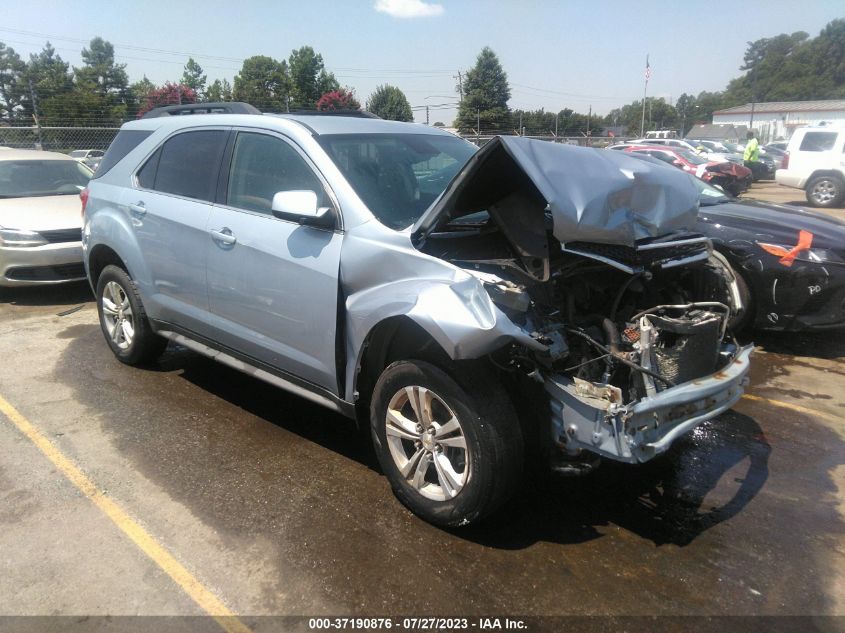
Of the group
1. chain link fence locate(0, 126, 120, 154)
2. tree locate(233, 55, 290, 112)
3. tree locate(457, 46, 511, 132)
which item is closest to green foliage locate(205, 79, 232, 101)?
tree locate(233, 55, 290, 112)

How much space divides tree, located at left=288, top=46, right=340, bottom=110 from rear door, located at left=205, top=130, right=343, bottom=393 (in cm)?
6784

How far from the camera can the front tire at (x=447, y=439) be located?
276cm

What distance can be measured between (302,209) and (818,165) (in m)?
17.5

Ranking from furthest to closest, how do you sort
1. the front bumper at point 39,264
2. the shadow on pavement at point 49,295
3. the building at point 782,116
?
the building at point 782,116 < the shadow on pavement at point 49,295 < the front bumper at point 39,264

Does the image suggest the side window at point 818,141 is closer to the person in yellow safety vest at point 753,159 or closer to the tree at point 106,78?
the person in yellow safety vest at point 753,159

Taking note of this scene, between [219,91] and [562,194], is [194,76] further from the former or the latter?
[562,194]

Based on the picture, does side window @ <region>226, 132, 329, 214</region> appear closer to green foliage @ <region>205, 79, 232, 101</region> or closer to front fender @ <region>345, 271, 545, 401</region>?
front fender @ <region>345, 271, 545, 401</region>

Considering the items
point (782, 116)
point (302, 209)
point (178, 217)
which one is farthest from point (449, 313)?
point (782, 116)

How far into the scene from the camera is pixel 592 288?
10.7ft

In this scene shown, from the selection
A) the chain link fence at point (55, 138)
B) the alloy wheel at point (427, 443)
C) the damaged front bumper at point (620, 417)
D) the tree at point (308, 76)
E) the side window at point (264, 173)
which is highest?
the tree at point (308, 76)

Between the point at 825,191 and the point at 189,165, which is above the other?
the point at 189,165

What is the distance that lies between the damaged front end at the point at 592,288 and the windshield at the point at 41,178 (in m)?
7.45

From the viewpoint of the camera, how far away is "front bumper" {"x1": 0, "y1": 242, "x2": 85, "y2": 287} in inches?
286

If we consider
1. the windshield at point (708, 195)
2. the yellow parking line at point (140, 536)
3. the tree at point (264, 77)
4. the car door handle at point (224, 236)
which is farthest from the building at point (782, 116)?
the yellow parking line at point (140, 536)
